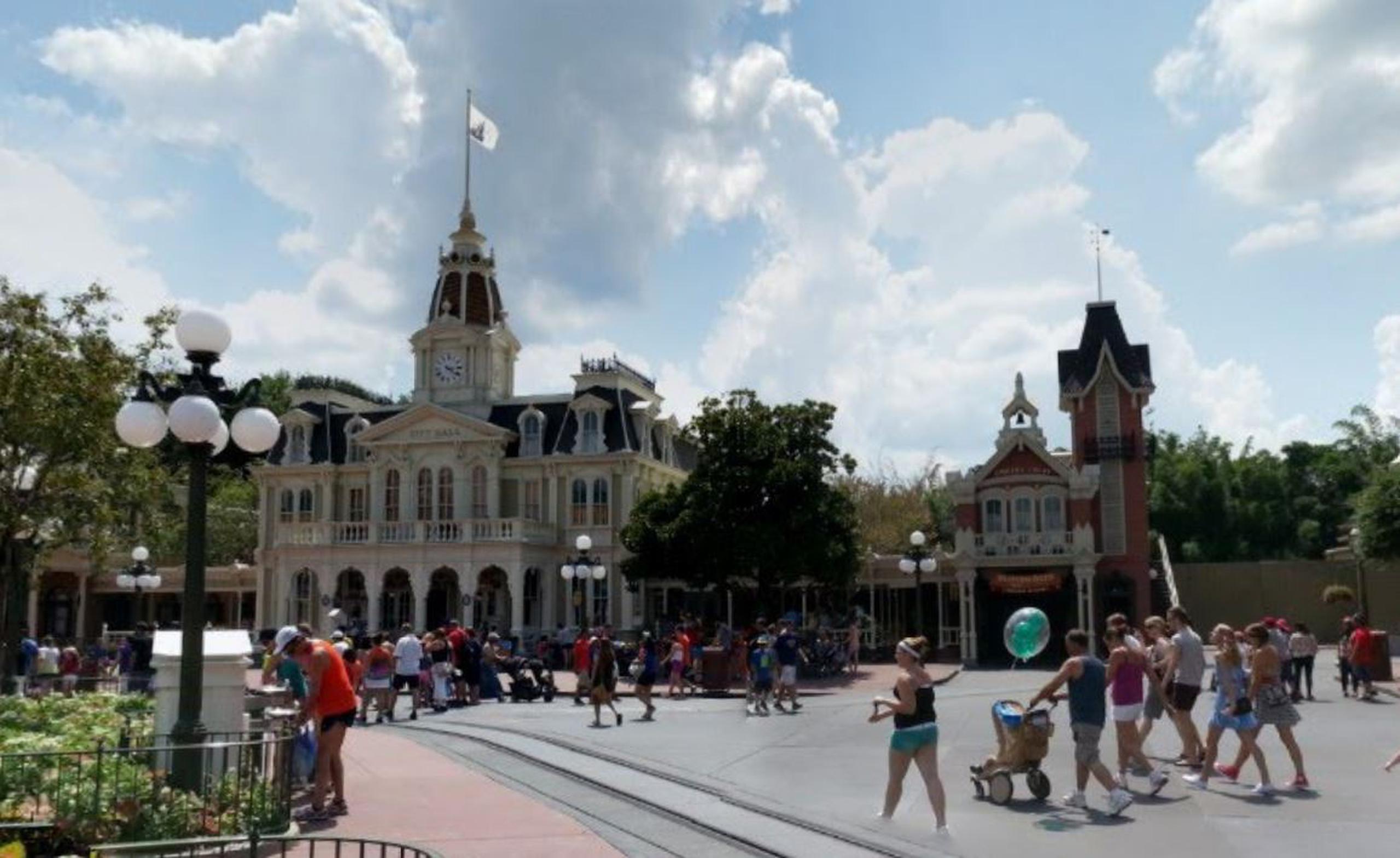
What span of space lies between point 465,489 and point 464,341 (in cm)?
603

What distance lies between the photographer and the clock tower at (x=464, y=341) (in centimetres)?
4944

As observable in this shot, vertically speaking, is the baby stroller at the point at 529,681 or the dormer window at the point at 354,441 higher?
the dormer window at the point at 354,441

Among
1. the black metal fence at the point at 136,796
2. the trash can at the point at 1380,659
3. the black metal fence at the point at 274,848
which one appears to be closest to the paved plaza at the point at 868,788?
the black metal fence at the point at 274,848

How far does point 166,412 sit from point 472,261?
3987 centimetres

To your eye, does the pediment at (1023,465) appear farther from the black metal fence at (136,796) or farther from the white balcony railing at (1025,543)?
the black metal fence at (136,796)

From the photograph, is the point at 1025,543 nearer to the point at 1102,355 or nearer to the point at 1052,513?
the point at 1052,513

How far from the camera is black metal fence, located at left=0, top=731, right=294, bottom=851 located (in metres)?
8.73

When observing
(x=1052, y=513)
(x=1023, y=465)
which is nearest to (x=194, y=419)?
(x=1023, y=465)

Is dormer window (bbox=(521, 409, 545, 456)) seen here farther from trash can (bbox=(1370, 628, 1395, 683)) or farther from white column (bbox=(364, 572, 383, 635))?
trash can (bbox=(1370, 628, 1395, 683))

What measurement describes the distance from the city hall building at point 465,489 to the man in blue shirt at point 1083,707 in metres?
33.7

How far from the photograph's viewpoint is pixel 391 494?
4900 centimetres

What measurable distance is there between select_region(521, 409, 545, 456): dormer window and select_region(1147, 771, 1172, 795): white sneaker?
121 feet

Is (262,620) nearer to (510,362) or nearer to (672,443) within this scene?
(510,362)

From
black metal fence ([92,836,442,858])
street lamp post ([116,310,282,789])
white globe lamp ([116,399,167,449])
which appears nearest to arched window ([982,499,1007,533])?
street lamp post ([116,310,282,789])
